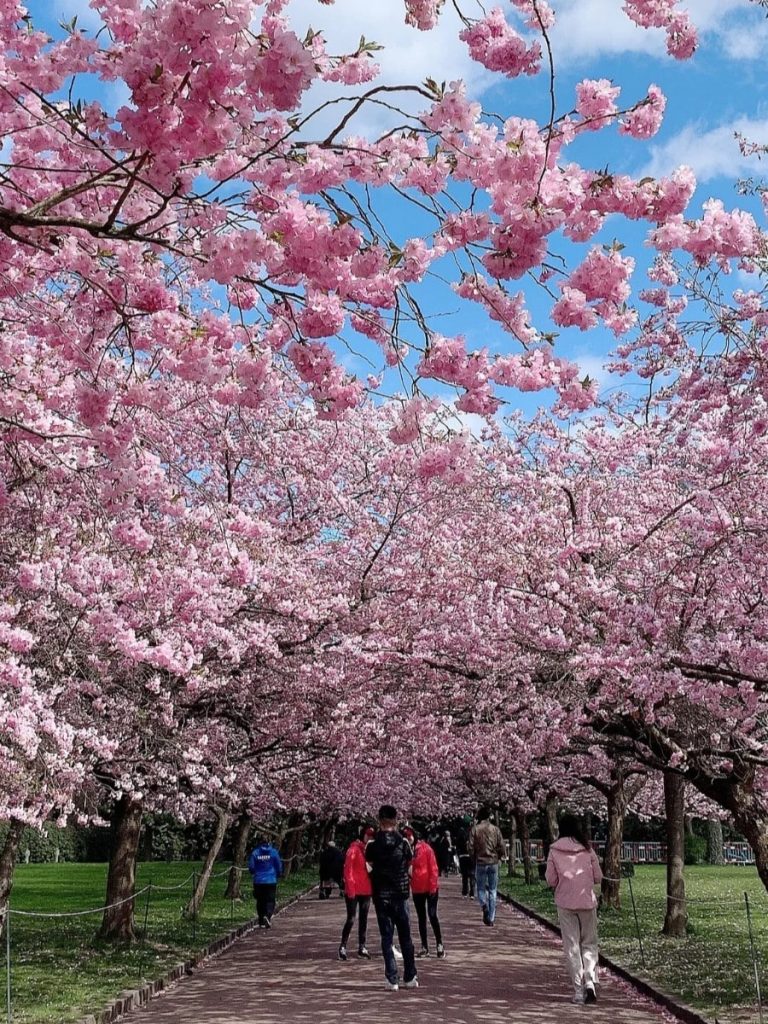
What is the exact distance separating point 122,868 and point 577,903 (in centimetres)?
846

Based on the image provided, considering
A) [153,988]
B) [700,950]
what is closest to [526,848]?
[700,950]

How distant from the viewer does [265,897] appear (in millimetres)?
21516

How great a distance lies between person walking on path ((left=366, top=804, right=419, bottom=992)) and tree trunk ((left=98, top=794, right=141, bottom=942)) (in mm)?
5892

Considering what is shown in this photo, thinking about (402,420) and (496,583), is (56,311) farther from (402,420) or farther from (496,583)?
(496,583)

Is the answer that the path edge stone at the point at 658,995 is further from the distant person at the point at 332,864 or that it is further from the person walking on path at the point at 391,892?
the distant person at the point at 332,864

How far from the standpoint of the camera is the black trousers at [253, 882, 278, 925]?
21.3m

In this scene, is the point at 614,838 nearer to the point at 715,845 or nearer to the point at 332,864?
the point at 332,864

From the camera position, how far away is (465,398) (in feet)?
22.2

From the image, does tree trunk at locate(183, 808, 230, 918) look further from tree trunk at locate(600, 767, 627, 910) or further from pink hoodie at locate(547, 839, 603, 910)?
pink hoodie at locate(547, 839, 603, 910)

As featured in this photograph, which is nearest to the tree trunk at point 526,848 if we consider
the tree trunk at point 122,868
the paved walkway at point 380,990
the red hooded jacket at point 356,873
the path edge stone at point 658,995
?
the paved walkway at point 380,990

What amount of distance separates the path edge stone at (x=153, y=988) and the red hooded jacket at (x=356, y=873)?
2284 millimetres

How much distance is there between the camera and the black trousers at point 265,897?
2127 centimetres

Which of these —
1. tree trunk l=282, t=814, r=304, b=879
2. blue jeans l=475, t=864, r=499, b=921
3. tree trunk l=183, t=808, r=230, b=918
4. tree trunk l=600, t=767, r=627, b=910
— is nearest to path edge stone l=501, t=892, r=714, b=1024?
blue jeans l=475, t=864, r=499, b=921

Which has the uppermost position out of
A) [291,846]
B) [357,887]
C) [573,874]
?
[573,874]
